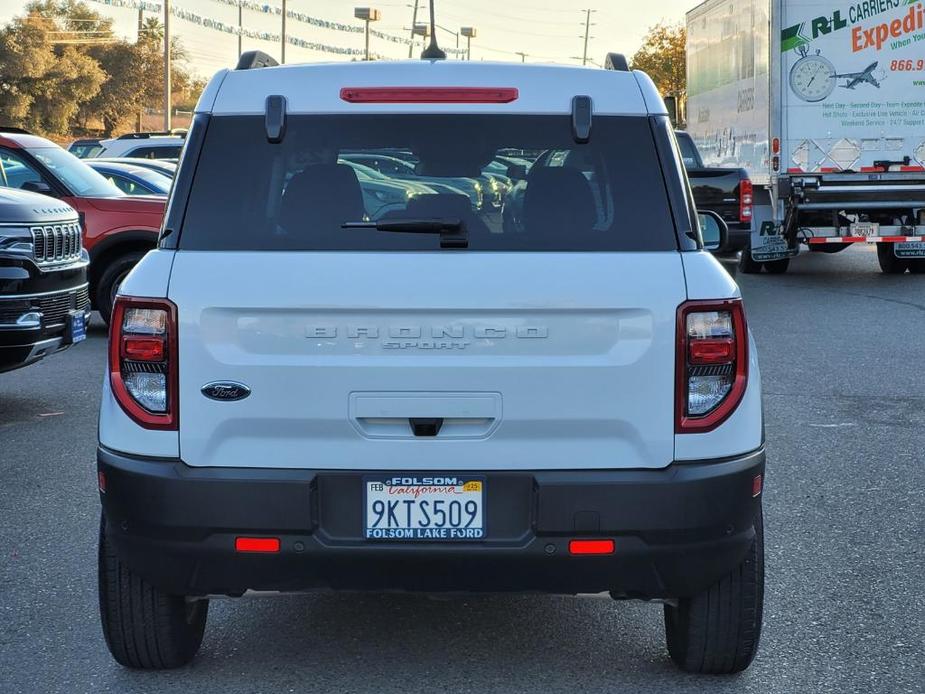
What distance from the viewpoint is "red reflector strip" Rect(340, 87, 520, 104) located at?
423 cm

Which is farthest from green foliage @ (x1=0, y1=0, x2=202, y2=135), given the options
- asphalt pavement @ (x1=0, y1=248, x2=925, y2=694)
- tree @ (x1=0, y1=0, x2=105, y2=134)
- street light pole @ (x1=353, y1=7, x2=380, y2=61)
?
asphalt pavement @ (x1=0, y1=248, x2=925, y2=694)

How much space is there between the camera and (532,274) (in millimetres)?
3928

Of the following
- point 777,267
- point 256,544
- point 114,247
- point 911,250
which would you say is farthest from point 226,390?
point 777,267

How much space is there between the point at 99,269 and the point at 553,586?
10.1m

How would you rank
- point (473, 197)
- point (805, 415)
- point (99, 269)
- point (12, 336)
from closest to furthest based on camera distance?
1. point (473, 197)
2. point (12, 336)
3. point (805, 415)
4. point (99, 269)

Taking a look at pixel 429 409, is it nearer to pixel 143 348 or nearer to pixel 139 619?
pixel 143 348


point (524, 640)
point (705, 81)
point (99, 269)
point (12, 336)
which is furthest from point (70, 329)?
point (705, 81)

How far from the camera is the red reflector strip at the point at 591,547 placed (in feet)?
12.8

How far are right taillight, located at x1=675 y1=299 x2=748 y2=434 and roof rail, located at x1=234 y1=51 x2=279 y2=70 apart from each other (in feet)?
5.12

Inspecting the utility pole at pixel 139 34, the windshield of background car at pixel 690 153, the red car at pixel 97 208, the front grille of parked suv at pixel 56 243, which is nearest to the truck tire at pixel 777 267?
the windshield of background car at pixel 690 153

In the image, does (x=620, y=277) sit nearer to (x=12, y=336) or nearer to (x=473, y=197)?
(x=473, y=197)

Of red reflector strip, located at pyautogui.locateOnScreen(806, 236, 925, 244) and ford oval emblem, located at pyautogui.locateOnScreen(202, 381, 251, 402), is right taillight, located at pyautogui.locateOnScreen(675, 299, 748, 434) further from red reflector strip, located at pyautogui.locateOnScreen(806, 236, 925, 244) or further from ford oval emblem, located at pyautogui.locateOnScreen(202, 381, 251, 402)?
red reflector strip, located at pyautogui.locateOnScreen(806, 236, 925, 244)

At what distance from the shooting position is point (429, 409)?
3.89m

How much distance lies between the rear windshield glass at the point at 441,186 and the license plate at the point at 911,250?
16.1 meters
